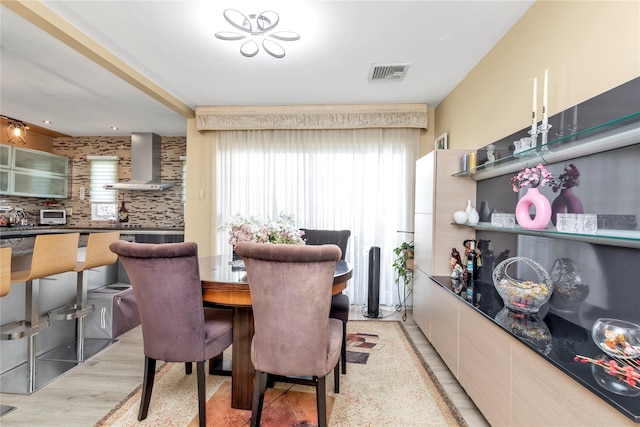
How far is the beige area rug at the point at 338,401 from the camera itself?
1.75m

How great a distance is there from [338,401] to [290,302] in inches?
37.6

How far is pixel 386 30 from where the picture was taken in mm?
2268

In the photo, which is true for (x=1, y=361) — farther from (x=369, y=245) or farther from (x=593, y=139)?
(x=593, y=139)

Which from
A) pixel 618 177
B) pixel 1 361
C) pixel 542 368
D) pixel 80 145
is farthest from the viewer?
pixel 80 145

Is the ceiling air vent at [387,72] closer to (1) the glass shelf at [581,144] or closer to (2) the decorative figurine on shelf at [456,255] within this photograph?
(1) the glass shelf at [581,144]

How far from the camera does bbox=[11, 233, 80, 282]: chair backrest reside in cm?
212

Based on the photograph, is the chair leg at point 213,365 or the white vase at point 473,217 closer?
the chair leg at point 213,365

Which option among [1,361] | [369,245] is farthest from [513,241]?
[1,361]

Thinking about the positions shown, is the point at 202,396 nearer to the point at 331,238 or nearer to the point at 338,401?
the point at 338,401

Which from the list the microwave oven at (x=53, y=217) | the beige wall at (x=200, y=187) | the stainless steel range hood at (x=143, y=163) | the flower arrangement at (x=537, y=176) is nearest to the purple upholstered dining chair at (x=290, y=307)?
the flower arrangement at (x=537, y=176)

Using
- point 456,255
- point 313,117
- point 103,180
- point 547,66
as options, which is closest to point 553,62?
point 547,66

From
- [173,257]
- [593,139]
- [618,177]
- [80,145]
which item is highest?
[80,145]

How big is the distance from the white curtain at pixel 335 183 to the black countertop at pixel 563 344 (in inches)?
75.5

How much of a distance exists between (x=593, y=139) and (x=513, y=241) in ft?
2.99
